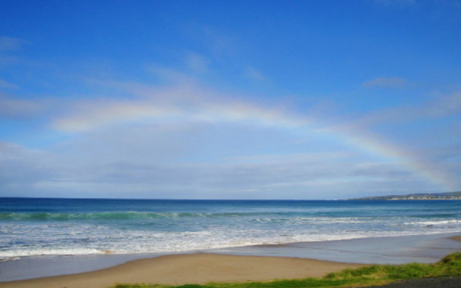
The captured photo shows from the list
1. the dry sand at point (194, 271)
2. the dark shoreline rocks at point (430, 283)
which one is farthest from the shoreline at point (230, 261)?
the dark shoreline rocks at point (430, 283)

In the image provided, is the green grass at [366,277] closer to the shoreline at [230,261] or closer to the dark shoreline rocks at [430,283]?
the dark shoreline rocks at [430,283]

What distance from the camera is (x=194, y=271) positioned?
14234 mm

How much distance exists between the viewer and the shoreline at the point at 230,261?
43.1 feet

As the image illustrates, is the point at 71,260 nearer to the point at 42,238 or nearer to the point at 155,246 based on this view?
the point at 155,246

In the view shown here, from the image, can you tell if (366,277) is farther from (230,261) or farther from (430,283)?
(230,261)

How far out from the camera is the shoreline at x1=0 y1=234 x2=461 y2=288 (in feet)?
43.1

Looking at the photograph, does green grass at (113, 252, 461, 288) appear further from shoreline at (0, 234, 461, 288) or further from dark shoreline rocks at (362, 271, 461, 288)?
shoreline at (0, 234, 461, 288)

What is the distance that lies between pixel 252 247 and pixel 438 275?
11.9 meters

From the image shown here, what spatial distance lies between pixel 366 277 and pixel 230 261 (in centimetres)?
693

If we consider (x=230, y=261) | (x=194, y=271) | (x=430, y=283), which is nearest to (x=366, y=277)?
(x=430, y=283)

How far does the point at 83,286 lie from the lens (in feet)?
38.9

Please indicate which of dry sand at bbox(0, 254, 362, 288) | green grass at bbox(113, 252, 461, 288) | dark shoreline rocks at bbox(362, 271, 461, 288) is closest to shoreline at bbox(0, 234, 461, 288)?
dry sand at bbox(0, 254, 362, 288)

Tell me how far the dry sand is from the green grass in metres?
1.91

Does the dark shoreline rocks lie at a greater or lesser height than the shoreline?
greater
